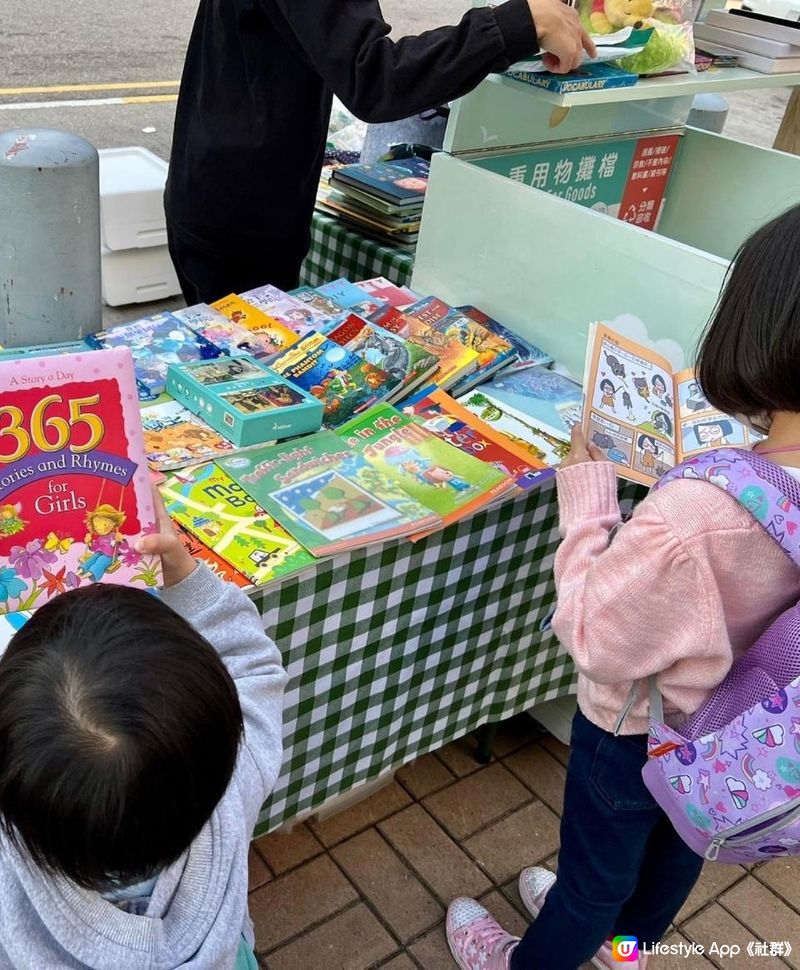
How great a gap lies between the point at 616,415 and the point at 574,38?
2.53 ft

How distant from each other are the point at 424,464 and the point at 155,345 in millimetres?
630

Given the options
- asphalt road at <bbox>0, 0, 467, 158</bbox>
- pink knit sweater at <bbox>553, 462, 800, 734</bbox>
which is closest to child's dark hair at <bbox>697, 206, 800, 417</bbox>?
pink knit sweater at <bbox>553, 462, 800, 734</bbox>

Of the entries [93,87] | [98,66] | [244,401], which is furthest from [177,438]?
[98,66]

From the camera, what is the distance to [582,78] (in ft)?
6.43

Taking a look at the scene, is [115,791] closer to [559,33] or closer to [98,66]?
[559,33]

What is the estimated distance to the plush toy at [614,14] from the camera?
1.99m

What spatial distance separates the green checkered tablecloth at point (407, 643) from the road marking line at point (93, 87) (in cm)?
657

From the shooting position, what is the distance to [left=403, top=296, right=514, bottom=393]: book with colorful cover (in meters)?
2.14

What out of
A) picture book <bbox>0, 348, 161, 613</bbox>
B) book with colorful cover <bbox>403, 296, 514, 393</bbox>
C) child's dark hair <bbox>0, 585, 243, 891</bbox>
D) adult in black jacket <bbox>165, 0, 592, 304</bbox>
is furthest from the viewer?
book with colorful cover <bbox>403, 296, 514, 393</bbox>

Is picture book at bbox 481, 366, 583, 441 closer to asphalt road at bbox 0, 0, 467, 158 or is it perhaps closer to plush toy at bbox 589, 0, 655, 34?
plush toy at bbox 589, 0, 655, 34

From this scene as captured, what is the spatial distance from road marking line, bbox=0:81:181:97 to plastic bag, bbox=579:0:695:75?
6.02m

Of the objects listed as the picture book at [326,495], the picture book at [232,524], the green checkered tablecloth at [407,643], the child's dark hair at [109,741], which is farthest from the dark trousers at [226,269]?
the child's dark hair at [109,741]

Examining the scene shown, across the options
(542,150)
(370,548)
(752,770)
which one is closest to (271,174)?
(542,150)

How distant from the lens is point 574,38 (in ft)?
5.99
